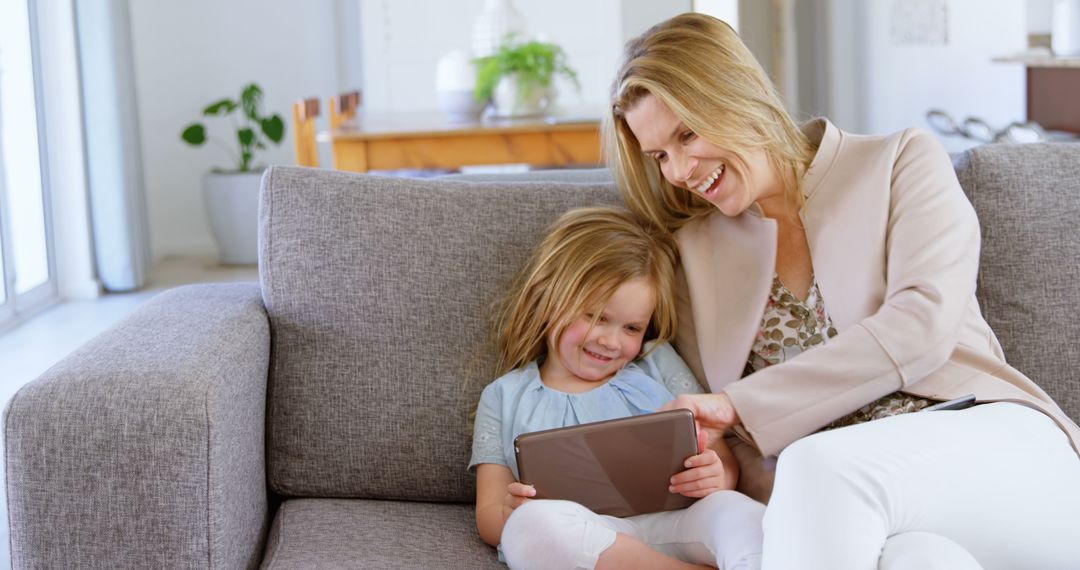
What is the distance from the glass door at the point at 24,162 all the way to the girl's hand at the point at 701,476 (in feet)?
12.8

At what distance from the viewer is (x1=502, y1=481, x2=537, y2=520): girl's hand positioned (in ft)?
4.70

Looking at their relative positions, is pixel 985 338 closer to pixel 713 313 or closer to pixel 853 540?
pixel 713 313

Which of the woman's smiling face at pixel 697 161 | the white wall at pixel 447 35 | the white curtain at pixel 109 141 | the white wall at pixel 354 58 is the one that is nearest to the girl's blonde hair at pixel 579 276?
the woman's smiling face at pixel 697 161

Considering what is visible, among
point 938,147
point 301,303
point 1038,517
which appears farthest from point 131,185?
point 1038,517

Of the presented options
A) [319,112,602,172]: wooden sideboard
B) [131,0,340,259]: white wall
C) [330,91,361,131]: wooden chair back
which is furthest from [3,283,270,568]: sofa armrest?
[131,0,340,259]: white wall

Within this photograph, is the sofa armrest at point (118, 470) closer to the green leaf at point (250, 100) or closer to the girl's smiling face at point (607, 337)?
the girl's smiling face at point (607, 337)

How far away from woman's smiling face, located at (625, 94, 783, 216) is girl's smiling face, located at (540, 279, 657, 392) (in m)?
0.16

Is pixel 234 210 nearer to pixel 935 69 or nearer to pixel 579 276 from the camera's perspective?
pixel 935 69

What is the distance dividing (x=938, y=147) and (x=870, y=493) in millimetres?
612

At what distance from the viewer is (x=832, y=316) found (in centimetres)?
155

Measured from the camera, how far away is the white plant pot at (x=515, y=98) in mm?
4090

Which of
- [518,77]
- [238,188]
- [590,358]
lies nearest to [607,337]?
[590,358]

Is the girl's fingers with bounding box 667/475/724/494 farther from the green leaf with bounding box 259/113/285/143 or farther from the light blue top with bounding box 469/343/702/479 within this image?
the green leaf with bounding box 259/113/285/143

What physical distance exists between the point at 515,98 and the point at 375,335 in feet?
8.30
